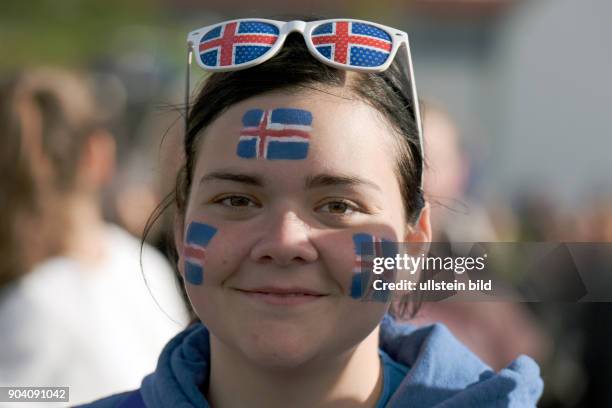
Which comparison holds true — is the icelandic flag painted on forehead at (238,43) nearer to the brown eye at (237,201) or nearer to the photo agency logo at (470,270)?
the brown eye at (237,201)

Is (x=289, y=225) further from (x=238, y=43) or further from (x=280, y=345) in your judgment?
(x=238, y=43)

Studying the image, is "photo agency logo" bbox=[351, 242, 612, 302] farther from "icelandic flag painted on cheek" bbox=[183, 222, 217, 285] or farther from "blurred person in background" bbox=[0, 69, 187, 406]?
"blurred person in background" bbox=[0, 69, 187, 406]

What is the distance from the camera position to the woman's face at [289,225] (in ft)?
6.52

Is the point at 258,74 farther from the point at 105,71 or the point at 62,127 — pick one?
the point at 105,71

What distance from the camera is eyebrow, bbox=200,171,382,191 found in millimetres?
2014

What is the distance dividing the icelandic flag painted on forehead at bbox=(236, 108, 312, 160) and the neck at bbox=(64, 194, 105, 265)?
1858 mm

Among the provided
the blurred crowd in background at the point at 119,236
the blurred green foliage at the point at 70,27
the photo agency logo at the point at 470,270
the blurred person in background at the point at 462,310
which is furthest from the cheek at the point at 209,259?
the blurred green foliage at the point at 70,27

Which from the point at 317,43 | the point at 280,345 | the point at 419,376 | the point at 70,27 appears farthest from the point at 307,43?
the point at 70,27

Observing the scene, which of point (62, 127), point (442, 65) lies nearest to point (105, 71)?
point (62, 127)

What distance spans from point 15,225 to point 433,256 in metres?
2.01

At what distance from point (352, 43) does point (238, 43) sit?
0.87ft

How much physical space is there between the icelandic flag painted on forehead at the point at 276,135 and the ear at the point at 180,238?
1.08ft

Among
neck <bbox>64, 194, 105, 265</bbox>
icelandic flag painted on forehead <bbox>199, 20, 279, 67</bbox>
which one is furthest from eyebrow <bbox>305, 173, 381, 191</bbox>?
neck <bbox>64, 194, 105, 265</bbox>

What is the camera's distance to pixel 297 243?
1.96 meters
